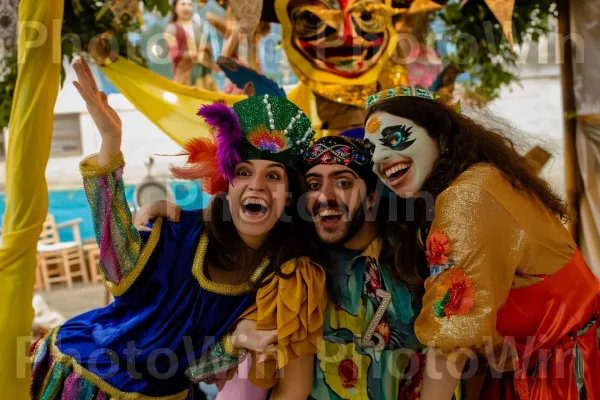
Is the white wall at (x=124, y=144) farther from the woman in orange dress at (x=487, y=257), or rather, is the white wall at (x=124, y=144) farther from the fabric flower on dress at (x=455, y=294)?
the fabric flower on dress at (x=455, y=294)

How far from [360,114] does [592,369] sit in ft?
5.66

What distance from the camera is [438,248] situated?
1.27m

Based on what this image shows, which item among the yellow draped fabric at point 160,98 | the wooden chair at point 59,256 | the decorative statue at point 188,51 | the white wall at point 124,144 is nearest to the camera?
the yellow draped fabric at point 160,98

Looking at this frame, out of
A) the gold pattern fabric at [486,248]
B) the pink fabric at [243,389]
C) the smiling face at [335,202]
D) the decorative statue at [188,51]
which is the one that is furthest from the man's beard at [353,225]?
the decorative statue at [188,51]

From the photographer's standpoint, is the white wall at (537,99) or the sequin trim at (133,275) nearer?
the sequin trim at (133,275)

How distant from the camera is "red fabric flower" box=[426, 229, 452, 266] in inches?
49.8

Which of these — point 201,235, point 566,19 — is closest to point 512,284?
point 201,235

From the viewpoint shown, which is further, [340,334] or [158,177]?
[158,177]

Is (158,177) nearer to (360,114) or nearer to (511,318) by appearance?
(360,114)

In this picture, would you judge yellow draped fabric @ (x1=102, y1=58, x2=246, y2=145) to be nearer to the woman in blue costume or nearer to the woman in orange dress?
the woman in blue costume

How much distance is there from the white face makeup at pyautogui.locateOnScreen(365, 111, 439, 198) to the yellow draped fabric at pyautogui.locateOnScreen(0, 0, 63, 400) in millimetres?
710

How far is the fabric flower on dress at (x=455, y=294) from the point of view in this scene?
4.05 feet

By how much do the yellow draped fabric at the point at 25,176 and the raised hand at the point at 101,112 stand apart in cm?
25

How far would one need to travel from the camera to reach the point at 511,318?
1387mm
